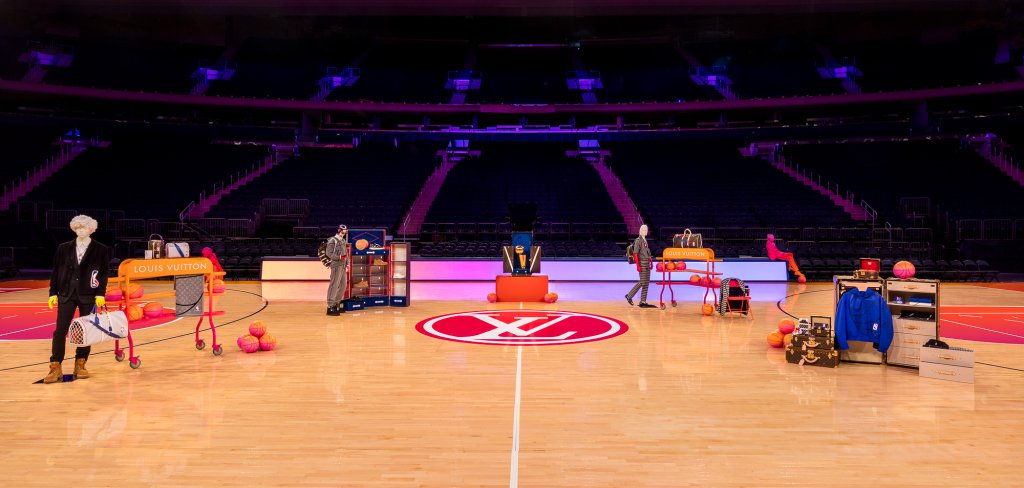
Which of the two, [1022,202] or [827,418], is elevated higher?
[1022,202]

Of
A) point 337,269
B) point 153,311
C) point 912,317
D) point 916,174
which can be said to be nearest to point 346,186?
point 337,269

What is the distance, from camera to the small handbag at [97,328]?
5.07m

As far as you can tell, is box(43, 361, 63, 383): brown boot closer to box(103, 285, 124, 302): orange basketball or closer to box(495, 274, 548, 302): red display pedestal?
box(103, 285, 124, 302): orange basketball

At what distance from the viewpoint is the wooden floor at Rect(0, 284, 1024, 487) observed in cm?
342

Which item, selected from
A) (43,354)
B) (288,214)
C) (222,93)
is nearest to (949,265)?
(43,354)

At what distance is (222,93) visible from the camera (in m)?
28.4

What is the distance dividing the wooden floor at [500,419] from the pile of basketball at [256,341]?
0.16 metres

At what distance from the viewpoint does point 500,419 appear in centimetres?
436

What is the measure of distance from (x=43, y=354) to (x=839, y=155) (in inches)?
1167

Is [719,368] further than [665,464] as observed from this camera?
Yes

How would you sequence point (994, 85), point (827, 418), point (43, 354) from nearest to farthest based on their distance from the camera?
point (827, 418)
point (43, 354)
point (994, 85)

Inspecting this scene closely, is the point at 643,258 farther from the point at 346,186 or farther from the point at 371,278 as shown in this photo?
the point at 346,186

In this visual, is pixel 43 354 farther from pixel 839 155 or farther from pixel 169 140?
pixel 839 155

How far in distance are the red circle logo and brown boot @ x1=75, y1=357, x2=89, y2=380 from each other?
3.85 meters
